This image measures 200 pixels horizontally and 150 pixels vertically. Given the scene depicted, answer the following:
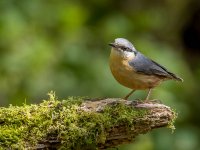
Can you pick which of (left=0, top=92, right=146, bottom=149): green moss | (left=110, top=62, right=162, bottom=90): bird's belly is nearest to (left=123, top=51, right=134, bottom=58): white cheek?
(left=110, top=62, right=162, bottom=90): bird's belly

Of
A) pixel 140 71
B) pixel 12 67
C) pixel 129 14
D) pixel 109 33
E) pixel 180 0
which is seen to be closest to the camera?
pixel 140 71

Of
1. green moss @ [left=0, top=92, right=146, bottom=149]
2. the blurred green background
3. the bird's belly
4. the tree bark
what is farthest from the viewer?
the blurred green background

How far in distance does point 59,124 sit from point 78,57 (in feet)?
11.3

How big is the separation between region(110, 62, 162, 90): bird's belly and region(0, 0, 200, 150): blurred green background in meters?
1.75

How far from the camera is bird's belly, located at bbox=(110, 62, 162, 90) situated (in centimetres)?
510

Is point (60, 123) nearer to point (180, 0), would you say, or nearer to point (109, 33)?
point (109, 33)

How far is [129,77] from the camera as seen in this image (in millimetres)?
5109

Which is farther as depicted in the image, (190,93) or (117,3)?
(117,3)

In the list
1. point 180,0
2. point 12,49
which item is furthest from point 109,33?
point 180,0

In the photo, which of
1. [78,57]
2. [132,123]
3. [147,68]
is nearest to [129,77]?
[147,68]

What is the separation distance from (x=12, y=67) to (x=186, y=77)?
8.18 ft

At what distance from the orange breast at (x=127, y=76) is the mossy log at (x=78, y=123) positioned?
1.56 feet

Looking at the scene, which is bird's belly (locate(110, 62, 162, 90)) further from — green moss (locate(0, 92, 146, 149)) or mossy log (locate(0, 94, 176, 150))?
green moss (locate(0, 92, 146, 149))

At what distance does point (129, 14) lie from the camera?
8.83 meters
